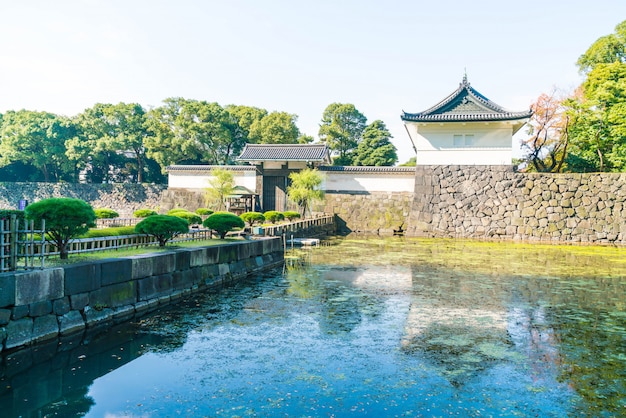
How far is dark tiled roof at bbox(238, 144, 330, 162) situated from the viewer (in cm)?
2686

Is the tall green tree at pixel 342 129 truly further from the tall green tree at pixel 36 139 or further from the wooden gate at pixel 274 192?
the tall green tree at pixel 36 139

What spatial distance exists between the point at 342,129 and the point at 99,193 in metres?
20.8

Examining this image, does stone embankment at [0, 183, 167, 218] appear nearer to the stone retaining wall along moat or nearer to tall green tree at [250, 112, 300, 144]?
tall green tree at [250, 112, 300, 144]

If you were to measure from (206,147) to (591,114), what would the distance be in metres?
25.0

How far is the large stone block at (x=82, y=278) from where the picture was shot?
20.1 feet

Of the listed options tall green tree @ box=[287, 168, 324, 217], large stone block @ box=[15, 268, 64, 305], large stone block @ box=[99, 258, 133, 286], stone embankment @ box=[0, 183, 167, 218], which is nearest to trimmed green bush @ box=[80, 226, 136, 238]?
large stone block @ box=[99, 258, 133, 286]

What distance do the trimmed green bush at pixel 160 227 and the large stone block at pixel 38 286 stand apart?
317 centimetres

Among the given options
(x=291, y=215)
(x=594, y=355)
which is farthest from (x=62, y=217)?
(x=291, y=215)

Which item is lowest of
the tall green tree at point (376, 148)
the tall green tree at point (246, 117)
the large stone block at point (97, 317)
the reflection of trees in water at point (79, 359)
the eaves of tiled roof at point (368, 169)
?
the reflection of trees in water at point (79, 359)

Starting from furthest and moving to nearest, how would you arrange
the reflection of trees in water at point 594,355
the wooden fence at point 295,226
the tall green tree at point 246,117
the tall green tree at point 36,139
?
the tall green tree at point 246,117 → the tall green tree at point 36,139 → the wooden fence at point 295,226 → the reflection of trees in water at point 594,355

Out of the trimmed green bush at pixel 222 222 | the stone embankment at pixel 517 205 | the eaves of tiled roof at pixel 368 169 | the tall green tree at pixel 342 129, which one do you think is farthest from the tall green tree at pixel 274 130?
the trimmed green bush at pixel 222 222

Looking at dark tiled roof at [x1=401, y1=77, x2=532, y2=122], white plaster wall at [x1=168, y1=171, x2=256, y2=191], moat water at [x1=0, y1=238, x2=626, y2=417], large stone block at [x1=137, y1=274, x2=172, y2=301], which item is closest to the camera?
moat water at [x1=0, y1=238, x2=626, y2=417]

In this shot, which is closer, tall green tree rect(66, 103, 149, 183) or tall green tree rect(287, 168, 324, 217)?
tall green tree rect(287, 168, 324, 217)

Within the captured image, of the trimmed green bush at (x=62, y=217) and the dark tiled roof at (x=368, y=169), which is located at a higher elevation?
the dark tiled roof at (x=368, y=169)
